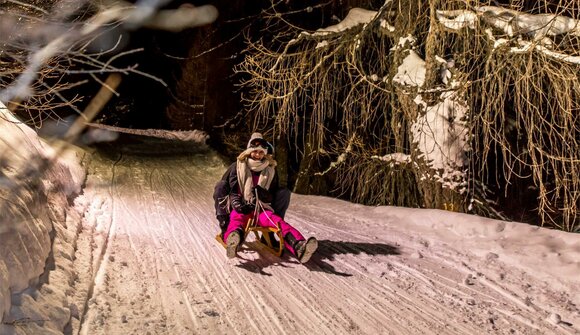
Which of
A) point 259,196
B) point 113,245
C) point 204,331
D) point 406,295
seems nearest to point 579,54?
point 406,295

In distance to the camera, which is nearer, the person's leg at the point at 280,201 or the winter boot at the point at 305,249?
the winter boot at the point at 305,249

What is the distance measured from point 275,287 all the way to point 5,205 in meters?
2.48

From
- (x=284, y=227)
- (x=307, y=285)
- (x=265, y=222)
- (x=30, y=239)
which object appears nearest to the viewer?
(x=30, y=239)

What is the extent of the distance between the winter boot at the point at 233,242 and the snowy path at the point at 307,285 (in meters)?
0.16

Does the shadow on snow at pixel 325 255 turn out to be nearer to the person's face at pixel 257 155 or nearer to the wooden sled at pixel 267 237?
the wooden sled at pixel 267 237

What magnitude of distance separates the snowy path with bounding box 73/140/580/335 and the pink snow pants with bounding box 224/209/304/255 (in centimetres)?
31

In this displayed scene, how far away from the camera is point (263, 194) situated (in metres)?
6.12

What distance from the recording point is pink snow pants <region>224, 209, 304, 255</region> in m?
5.71

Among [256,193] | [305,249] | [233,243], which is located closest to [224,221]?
[256,193]

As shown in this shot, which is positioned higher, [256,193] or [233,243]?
[256,193]

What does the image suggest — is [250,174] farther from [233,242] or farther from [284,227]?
[233,242]

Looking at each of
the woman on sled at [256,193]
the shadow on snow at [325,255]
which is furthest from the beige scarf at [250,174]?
the shadow on snow at [325,255]

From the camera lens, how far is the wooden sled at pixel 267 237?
19.0 ft

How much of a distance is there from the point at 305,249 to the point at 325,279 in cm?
43
